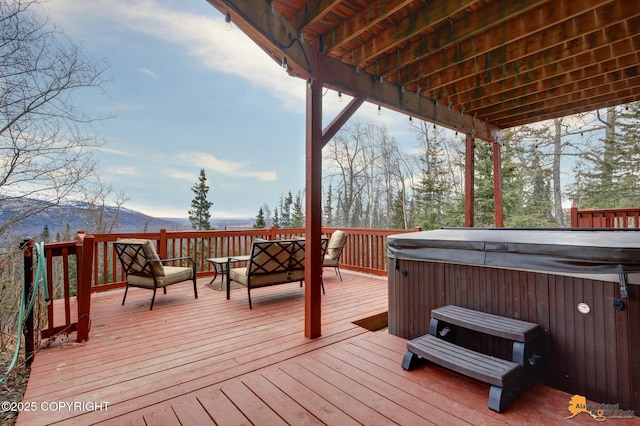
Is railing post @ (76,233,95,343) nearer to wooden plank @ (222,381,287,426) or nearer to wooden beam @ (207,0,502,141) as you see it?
wooden plank @ (222,381,287,426)

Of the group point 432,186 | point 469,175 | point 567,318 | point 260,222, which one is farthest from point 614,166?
point 260,222

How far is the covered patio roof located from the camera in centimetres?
254

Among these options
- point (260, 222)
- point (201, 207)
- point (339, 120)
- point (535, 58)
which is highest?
point (535, 58)

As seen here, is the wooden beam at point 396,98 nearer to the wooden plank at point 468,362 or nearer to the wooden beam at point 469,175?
the wooden beam at point 469,175

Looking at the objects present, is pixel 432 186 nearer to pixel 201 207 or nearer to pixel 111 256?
pixel 111 256

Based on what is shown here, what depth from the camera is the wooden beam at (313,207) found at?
9.68ft

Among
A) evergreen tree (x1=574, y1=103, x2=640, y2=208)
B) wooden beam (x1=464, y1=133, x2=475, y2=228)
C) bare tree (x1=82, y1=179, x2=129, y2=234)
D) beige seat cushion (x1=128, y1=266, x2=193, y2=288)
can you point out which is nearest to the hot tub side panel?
wooden beam (x1=464, y1=133, x2=475, y2=228)

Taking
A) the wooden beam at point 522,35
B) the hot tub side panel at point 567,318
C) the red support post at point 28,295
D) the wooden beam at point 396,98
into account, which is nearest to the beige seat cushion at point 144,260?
the red support post at point 28,295

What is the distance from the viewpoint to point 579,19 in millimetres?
2814

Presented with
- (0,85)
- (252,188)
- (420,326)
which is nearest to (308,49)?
(420,326)

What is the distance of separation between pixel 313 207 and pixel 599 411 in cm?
247

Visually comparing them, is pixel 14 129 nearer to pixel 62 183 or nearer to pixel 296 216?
pixel 62 183

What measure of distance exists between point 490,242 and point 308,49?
7.97ft

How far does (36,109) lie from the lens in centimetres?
422
